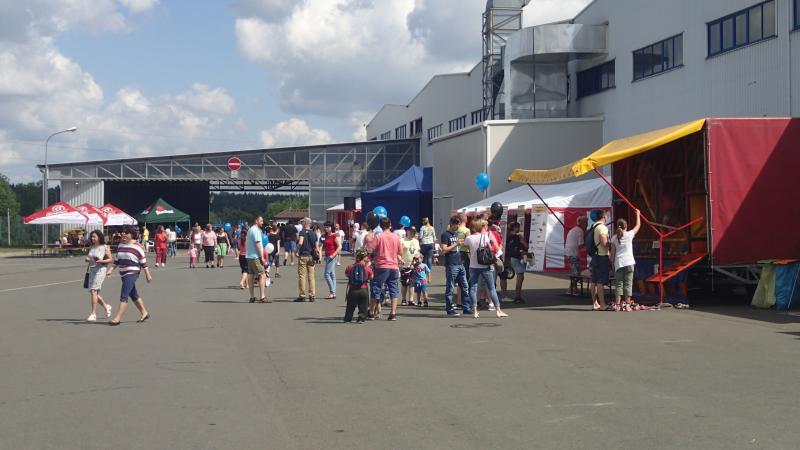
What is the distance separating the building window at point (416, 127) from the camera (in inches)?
2429

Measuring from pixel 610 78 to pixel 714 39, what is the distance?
8048 millimetres

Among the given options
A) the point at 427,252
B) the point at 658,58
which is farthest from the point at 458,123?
the point at 427,252

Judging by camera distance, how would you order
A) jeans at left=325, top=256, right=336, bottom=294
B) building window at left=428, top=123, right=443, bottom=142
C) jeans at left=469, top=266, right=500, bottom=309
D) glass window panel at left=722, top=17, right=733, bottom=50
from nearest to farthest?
jeans at left=469, top=266, right=500, bottom=309 → jeans at left=325, top=256, right=336, bottom=294 → glass window panel at left=722, top=17, right=733, bottom=50 → building window at left=428, top=123, right=443, bottom=142

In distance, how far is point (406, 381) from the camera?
28.3 feet

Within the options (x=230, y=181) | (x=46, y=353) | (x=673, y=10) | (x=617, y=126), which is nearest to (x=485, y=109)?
(x=617, y=126)

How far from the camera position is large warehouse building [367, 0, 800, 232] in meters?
24.4

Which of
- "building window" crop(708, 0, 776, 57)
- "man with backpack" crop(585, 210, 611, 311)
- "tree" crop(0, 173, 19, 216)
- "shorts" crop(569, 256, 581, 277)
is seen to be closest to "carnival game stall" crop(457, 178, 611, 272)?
"shorts" crop(569, 256, 581, 277)

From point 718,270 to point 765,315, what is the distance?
161 cm

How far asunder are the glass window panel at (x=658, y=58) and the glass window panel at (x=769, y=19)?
20.4 ft

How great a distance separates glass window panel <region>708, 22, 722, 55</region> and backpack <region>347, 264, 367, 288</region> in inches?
690

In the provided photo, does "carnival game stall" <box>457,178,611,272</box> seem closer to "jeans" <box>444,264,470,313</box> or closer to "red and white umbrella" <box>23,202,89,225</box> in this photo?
"jeans" <box>444,264,470,313</box>

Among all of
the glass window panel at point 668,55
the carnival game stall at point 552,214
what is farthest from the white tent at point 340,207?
the glass window panel at point 668,55

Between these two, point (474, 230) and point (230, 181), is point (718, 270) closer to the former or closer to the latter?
point (474, 230)

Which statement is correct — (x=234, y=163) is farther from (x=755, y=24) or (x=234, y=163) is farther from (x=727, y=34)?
(x=755, y=24)
